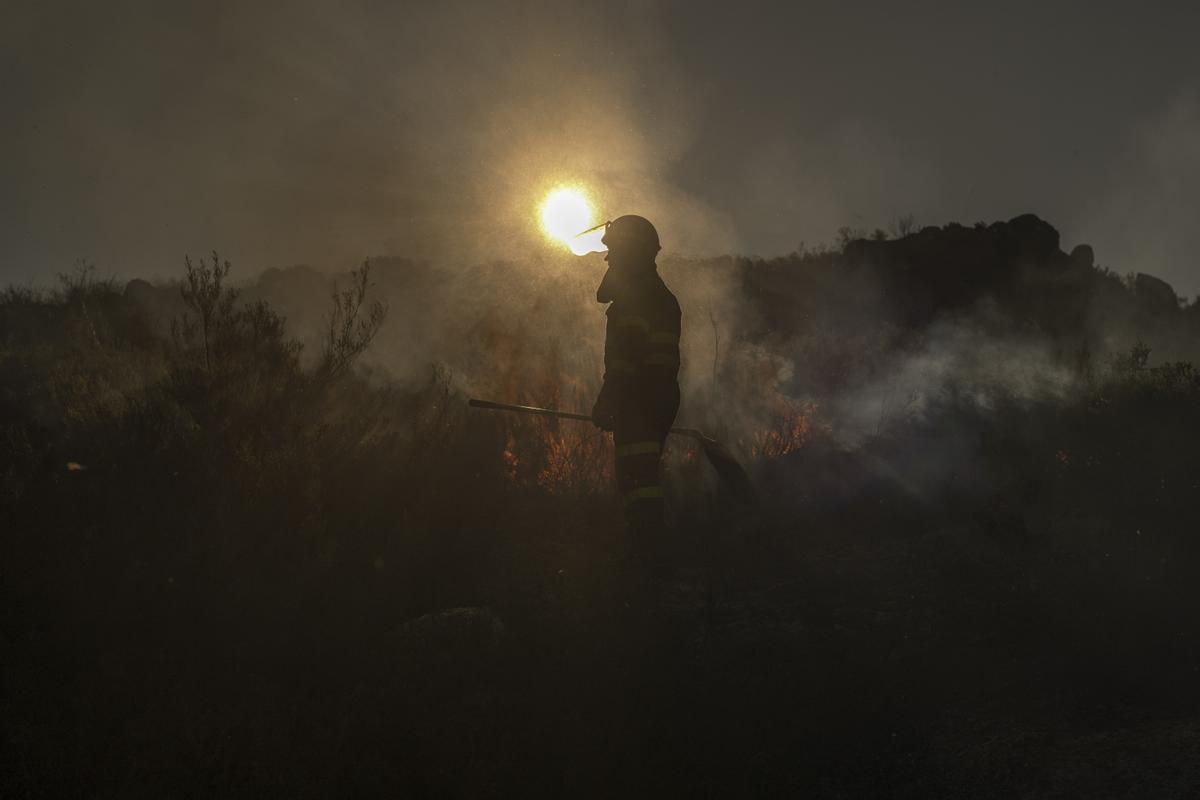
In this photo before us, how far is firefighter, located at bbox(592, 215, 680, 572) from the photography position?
20.8 ft

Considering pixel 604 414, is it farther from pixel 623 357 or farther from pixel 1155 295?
pixel 1155 295

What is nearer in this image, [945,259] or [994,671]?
[994,671]

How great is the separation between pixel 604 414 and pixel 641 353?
0.57m

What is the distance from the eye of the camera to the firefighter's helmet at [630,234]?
269 inches

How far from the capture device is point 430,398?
9180 mm

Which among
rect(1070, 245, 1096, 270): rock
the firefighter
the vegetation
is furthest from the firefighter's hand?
rect(1070, 245, 1096, 270): rock

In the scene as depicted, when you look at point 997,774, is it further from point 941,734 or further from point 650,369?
point 650,369

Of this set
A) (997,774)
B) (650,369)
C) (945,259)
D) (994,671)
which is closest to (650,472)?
(650,369)

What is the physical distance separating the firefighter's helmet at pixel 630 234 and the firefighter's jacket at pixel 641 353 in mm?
252

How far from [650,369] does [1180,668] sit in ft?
13.1

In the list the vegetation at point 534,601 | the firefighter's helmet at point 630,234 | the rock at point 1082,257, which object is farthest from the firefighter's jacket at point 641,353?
the rock at point 1082,257

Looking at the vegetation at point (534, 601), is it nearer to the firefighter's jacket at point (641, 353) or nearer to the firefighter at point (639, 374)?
the firefighter at point (639, 374)

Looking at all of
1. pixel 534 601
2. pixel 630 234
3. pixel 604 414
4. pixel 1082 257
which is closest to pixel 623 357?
pixel 604 414

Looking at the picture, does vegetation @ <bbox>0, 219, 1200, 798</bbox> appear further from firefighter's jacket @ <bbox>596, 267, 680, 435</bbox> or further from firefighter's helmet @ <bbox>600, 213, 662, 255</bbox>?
firefighter's helmet @ <bbox>600, 213, 662, 255</bbox>
